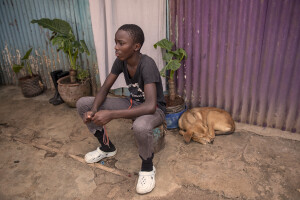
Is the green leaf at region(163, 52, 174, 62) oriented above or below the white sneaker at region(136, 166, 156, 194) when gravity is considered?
above

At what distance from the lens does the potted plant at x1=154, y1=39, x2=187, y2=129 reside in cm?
321

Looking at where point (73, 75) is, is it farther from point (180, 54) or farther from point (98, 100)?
point (180, 54)

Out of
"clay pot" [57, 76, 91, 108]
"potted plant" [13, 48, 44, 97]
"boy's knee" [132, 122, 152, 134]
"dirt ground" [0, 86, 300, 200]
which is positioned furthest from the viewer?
"potted plant" [13, 48, 44, 97]

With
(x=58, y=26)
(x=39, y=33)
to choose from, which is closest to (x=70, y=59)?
(x=58, y=26)

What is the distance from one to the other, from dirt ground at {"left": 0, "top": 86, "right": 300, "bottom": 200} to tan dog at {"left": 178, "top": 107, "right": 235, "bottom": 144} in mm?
108

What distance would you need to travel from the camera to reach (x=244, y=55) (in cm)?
312

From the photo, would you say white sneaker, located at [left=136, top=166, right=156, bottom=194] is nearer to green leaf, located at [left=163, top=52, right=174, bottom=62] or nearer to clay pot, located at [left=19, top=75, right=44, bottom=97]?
green leaf, located at [left=163, top=52, right=174, bottom=62]

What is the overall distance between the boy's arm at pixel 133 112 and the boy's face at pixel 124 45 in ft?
1.30

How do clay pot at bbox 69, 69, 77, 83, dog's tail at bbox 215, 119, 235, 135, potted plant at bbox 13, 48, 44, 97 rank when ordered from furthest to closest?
potted plant at bbox 13, 48, 44, 97, clay pot at bbox 69, 69, 77, 83, dog's tail at bbox 215, 119, 235, 135

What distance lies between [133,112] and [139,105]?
10 cm

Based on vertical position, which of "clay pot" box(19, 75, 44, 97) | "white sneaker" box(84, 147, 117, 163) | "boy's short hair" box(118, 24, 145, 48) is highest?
"boy's short hair" box(118, 24, 145, 48)

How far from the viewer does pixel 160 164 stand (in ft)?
8.89

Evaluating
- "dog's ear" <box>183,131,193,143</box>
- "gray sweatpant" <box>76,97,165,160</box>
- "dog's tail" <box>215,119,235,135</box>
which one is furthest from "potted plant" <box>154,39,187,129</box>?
"gray sweatpant" <box>76,97,165,160</box>

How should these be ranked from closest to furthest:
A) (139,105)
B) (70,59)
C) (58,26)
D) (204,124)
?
(139,105) → (204,124) → (58,26) → (70,59)
